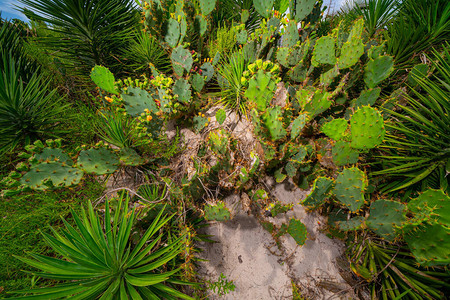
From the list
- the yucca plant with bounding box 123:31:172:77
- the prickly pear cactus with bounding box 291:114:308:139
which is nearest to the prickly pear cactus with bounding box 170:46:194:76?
the yucca plant with bounding box 123:31:172:77

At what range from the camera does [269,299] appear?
121cm

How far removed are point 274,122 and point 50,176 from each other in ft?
4.17

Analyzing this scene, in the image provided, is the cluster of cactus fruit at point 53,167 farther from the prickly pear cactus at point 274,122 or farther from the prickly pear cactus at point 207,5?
the prickly pear cactus at point 207,5

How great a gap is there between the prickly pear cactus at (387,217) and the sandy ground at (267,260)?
37 centimetres

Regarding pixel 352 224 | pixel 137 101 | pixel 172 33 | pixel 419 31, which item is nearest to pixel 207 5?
pixel 172 33

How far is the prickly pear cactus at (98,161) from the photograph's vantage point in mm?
1014

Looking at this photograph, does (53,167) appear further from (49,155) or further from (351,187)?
(351,187)

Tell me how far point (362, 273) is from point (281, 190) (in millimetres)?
671

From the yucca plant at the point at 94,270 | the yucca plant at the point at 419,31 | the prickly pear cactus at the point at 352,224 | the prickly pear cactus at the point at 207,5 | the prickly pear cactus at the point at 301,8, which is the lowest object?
the yucca plant at the point at 94,270

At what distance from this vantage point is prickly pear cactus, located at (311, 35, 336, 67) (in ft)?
4.45

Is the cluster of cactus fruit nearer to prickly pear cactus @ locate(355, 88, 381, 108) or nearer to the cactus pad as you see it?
the cactus pad

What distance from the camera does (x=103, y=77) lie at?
124 cm

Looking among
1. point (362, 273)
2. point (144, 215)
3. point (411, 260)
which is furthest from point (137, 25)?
point (411, 260)

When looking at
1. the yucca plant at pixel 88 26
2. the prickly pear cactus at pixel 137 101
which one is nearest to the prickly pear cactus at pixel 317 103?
the prickly pear cactus at pixel 137 101
